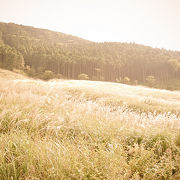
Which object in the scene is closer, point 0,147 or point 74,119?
point 0,147

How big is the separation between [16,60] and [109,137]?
195 feet

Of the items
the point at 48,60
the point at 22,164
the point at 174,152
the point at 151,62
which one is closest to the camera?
the point at 22,164

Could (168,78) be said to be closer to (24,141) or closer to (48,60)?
(48,60)

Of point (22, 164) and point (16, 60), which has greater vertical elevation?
point (16, 60)

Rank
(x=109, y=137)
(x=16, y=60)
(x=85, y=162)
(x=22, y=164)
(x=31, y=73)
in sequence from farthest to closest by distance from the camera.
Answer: (x=31, y=73), (x=16, y=60), (x=109, y=137), (x=85, y=162), (x=22, y=164)

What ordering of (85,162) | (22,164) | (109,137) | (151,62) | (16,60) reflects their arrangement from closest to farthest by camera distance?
(22,164)
(85,162)
(109,137)
(16,60)
(151,62)

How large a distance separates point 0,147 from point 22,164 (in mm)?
519

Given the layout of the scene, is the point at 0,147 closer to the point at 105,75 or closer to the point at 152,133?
the point at 152,133

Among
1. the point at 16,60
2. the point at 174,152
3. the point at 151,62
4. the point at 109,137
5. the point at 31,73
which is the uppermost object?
the point at 151,62

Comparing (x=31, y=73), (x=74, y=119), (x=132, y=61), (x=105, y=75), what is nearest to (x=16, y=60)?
(x=31, y=73)

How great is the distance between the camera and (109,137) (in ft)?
7.88

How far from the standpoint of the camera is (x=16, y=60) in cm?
5069

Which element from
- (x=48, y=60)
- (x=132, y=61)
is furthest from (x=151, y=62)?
(x=48, y=60)

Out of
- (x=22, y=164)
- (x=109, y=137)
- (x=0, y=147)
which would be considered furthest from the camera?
(x=109, y=137)
